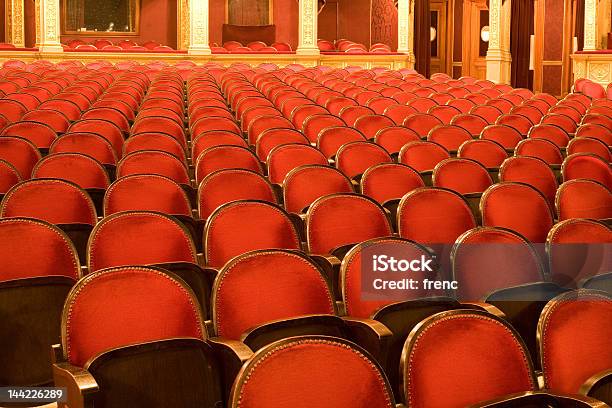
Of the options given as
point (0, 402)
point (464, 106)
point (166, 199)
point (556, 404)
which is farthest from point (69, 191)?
point (464, 106)

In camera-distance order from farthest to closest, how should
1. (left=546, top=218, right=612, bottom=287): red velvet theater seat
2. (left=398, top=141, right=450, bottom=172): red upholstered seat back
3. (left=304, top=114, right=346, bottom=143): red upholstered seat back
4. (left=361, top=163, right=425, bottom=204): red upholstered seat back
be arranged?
(left=304, top=114, right=346, bottom=143): red upholstered seat back → (left=398, top=141, right=450, bottom=172): red upholstered seat back → (left=361, top=163, right=425, bottom=204): red upholstered seat back → (left=546, top=218, right=612, bottom=287): red velvet theater seat

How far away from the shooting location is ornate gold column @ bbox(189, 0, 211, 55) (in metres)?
17.1

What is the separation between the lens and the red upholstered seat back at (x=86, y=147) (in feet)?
19.2

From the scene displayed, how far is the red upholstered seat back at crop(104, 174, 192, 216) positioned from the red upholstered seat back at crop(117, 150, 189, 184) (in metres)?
0.68

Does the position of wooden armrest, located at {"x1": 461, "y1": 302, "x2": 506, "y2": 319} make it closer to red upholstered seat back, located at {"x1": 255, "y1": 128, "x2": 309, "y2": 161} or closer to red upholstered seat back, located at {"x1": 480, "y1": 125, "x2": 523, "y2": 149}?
red upholstered seat back, located at {"x1": 255, "y1": 128, "x2": 309, "y2": 161}

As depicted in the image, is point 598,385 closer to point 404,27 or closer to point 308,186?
point 308,186

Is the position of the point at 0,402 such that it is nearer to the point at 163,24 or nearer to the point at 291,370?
the point at 291,370

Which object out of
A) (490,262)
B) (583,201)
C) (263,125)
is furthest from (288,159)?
(490,262)

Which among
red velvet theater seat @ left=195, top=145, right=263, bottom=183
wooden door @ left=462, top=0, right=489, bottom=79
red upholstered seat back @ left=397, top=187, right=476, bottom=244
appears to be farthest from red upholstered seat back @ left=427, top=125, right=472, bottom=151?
wooden door @ left=462, top=0, right=489, bottom=79

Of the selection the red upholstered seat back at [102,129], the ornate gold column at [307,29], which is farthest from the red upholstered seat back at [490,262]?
the ornate gold column at [307,29]

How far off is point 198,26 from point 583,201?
1336cm

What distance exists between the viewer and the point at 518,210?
14.9 ft

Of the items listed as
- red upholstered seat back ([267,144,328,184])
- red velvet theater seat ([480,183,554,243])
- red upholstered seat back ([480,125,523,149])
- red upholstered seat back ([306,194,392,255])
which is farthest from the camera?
red upholstered seat back ([480,125,523,149])

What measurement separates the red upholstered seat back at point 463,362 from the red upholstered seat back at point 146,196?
221 cm
